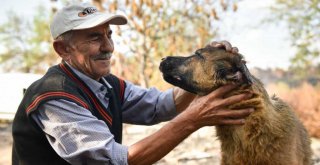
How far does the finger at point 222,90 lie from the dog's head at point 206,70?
49mm

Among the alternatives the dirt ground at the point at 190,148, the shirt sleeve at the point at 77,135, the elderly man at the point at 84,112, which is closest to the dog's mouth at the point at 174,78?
the elderly man at the point at 84,112

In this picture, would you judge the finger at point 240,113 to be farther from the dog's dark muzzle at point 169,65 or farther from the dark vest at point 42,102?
the dark vest at point 42,102

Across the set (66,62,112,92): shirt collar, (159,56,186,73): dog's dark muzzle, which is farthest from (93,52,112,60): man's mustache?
(159,56,186,73): dog's dark muzzle

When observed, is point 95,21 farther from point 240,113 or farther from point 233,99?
point 240,113

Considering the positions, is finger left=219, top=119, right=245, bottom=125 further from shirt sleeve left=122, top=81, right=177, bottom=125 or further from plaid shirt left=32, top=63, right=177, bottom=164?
shirt sleeve left=122, top=81, right=177, bottom=125

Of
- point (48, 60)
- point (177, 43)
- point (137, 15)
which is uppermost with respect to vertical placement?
point (137, 15)

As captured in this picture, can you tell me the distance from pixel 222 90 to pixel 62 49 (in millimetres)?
1421

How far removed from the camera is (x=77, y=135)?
302 centimetres

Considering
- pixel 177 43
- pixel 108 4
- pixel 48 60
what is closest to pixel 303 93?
pixel 177 43

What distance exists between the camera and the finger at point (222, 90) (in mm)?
3131

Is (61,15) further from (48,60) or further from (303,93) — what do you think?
(48,60)

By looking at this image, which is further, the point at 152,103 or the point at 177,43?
the point at 177,43

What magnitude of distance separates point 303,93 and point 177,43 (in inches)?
157

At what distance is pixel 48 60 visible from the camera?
15633 millimetres
